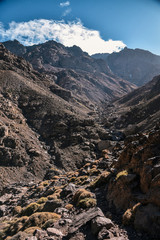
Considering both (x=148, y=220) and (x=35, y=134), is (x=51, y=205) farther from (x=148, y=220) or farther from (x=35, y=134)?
(x=35, y=134)

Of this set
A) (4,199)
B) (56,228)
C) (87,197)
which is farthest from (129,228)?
(4,199)

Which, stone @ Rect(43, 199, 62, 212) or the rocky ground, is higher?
the rocky ground

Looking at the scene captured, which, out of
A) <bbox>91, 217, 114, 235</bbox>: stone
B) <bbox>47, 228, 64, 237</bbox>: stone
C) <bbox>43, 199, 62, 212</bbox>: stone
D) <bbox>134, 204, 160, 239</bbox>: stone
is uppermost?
<bbox>134, 204, 160, 239</bbox>: stone

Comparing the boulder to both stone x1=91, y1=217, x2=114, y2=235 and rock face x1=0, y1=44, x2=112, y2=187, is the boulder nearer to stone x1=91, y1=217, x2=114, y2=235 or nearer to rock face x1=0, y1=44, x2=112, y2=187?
stone x1=91, y1=217, x2=114, y2=235

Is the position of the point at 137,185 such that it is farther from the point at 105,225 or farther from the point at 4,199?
the point at 4,199

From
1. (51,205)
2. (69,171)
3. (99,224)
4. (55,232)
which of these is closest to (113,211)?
(99,224)

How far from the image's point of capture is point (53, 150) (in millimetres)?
42250

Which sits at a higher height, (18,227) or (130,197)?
(130,197)

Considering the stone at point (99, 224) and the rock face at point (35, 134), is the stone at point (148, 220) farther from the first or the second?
the rock face at point (35, 134)

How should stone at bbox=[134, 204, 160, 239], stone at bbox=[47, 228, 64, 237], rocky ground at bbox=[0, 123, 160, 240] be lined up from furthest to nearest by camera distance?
stone at bbox=[47, 228, 64, 237] → rocky ground at bbox=[0, 123, 160, 240] → stone at bbox=[134, 204, 160, 239]

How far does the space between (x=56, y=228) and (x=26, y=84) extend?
61.3 meters

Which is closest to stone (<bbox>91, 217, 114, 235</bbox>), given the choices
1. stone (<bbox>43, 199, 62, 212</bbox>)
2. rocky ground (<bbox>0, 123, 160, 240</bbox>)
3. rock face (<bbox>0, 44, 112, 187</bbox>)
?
rocky ground (<bbox>0, 123, 160, 240</bbox>)

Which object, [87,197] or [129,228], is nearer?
[129,228]

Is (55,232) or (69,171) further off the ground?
(55,232)
